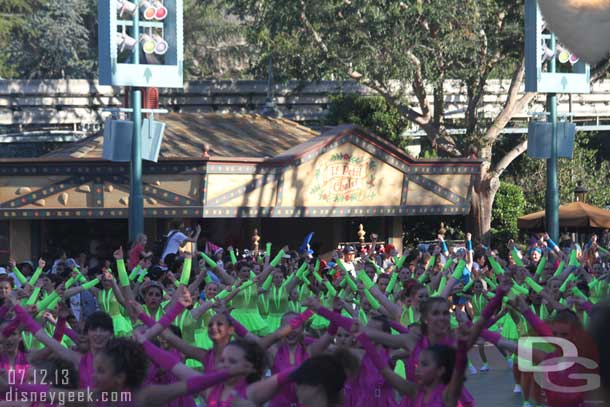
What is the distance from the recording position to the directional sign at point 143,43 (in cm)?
2039

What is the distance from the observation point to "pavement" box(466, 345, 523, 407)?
13.2 m

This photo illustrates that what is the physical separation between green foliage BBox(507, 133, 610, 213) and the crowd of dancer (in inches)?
807

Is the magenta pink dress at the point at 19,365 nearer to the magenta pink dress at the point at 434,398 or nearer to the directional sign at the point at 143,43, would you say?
the magenta pink dress at the point at 434,398

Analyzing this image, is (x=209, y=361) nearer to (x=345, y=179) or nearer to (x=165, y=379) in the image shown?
(x=165, y=379)

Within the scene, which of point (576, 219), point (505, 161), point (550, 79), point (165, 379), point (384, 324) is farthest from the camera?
point (505, 161)

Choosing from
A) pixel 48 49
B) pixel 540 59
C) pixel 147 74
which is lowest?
pixel 147 74

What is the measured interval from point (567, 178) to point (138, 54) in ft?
59.7

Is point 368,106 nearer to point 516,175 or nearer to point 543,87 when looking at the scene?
point 516,175

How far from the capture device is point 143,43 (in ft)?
67.7

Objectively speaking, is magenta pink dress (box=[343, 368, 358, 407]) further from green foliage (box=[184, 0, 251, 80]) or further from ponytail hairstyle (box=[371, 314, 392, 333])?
green foliage (box=[184, 0, 251, 80])

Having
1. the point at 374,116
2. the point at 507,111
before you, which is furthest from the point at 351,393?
the point at 374,116

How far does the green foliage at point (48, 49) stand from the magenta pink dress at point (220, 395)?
43596 mm

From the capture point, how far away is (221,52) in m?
63.7

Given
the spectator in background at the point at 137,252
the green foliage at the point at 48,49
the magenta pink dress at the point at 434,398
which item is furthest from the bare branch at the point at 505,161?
the magenta pink dress at the point at 434,398
